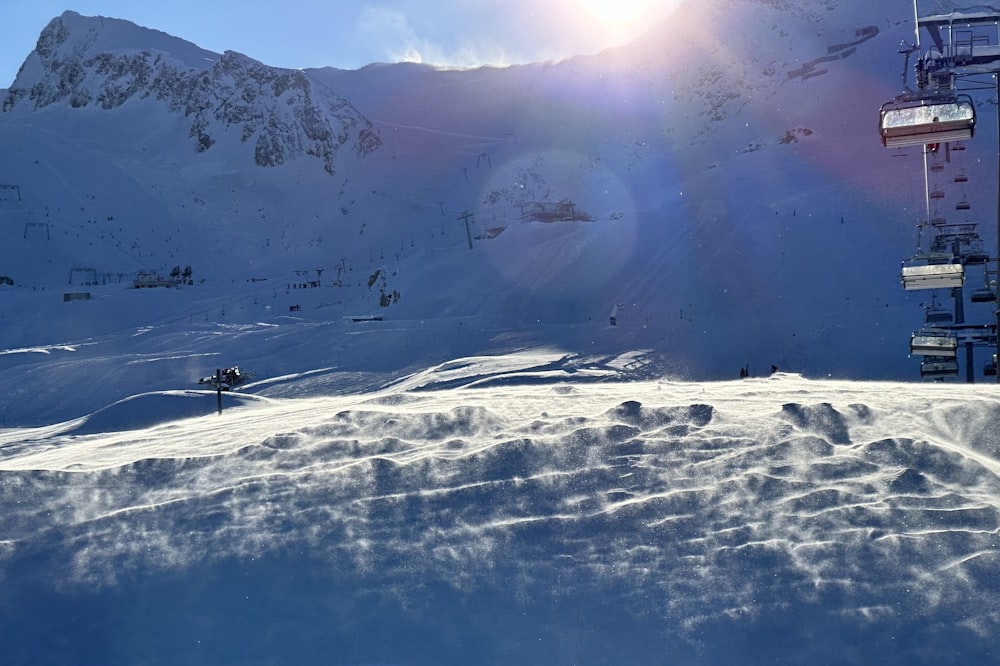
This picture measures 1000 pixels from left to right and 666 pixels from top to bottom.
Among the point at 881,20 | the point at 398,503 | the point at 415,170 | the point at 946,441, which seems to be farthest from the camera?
the point at 881,20

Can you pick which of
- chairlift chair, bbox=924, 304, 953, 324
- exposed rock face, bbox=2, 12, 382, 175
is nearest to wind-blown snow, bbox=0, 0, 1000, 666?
exposed rock face, bbox=2, 12, 382, 175

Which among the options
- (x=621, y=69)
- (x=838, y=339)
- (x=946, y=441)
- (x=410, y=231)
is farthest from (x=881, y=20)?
(x=946, y=441)

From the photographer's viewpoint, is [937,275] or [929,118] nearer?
[929,118]

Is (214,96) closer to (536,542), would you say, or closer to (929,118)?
(929,118)

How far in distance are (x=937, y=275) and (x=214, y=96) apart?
77.2 m

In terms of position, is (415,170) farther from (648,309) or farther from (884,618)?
(884,618)

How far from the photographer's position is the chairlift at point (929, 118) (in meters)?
10.1

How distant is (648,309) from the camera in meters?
28.7

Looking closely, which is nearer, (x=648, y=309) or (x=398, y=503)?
(x=398, y=503)

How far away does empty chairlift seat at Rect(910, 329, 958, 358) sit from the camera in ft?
41.1

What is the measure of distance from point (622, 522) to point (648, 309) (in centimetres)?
2426

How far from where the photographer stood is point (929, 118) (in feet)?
33.4

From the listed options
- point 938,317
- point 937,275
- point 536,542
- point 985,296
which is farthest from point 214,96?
point 536,542

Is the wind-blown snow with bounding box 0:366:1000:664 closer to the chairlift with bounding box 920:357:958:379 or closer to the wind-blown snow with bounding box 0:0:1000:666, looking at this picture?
the wind-blown snow with bounding box 0:0:1000:666
